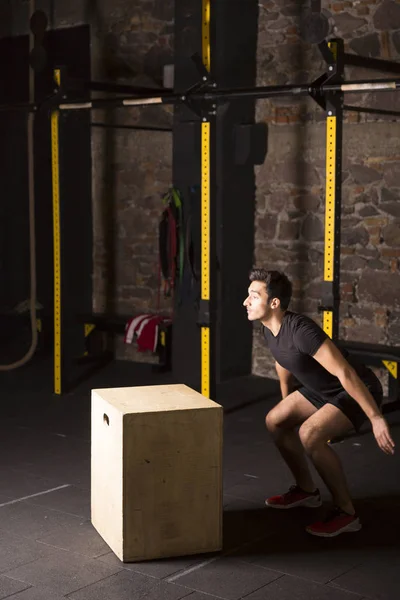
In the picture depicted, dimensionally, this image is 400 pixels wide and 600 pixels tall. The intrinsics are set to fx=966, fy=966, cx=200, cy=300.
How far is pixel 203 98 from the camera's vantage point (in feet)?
20.3

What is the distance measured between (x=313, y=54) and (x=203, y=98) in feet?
5.06

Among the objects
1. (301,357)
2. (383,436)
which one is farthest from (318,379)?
(383,436)

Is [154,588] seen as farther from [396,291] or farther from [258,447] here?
[396,291]

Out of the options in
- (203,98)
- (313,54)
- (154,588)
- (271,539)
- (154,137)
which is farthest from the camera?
(154,137)

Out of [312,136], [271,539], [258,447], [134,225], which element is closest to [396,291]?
[312,136]

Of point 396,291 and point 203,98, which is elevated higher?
point 203,98

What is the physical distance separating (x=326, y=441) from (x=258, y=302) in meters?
0.68

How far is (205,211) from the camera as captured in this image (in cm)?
632

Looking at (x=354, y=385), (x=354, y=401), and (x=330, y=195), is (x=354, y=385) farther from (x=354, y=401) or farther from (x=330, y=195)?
(x=330, y=195)

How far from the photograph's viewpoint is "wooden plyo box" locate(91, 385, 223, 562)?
12.7 feet

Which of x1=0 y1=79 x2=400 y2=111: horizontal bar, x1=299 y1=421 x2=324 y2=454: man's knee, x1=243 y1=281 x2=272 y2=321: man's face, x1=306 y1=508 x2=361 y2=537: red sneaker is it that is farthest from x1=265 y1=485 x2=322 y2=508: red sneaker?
x1=0 y1=79 x2=400 y2=111: horizontal bar

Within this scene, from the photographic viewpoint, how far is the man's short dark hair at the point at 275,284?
14.1 feet

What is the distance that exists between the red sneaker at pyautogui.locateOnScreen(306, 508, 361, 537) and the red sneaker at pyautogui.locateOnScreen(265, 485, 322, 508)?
12.3 inches

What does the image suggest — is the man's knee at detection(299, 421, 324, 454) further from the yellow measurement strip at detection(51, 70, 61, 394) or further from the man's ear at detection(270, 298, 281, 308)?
the yellow measurement strip at detection(51, 70, 61, 394)
